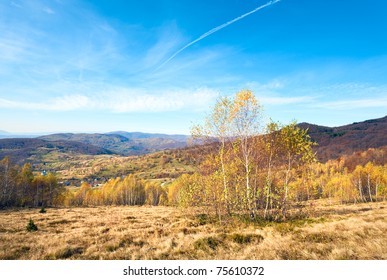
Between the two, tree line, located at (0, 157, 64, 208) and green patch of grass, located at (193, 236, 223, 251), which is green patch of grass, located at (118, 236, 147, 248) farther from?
tree line, located at (0, 157, 64, 208)

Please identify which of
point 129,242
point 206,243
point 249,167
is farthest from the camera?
point 249,167

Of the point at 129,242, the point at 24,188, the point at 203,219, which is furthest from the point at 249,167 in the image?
the point at 24,188

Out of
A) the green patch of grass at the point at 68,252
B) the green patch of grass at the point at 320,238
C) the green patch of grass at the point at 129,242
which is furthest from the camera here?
the green patch of grass at the point at 129,242

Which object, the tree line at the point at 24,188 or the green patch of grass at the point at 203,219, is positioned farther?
the tree line at the point at 24,188

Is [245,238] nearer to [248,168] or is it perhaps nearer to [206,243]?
[206,243]

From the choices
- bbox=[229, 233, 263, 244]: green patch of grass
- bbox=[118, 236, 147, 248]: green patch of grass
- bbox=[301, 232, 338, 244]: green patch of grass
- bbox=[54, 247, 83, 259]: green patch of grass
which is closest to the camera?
bbox=[54, 247, 83, 259]: green patch of grass

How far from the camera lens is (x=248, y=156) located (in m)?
19.8

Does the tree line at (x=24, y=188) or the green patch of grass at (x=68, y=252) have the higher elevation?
the green patch of grass at (x=68, y=252)

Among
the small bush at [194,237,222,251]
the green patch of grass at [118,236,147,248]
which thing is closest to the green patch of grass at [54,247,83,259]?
the green patch of grass at [118,236,147,248]

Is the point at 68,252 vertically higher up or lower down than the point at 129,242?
higher up

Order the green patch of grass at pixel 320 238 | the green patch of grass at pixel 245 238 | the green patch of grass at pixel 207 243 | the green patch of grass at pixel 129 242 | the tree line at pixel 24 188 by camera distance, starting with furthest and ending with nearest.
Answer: the tree line at pixel 24 188, the green patch of grass at pixel 129 242, the green patch of grass at pixel 245 238, the green patch of grass at pixel 320 238, the green patch of grass at pixel 207 243

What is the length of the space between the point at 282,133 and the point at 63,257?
17962 millimetres

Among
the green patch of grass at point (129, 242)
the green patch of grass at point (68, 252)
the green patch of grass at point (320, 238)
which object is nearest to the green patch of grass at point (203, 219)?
the green patch of grass at point (129, 242)

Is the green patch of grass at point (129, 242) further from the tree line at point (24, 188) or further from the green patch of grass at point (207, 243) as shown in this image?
the tree line at point (24, 188)
